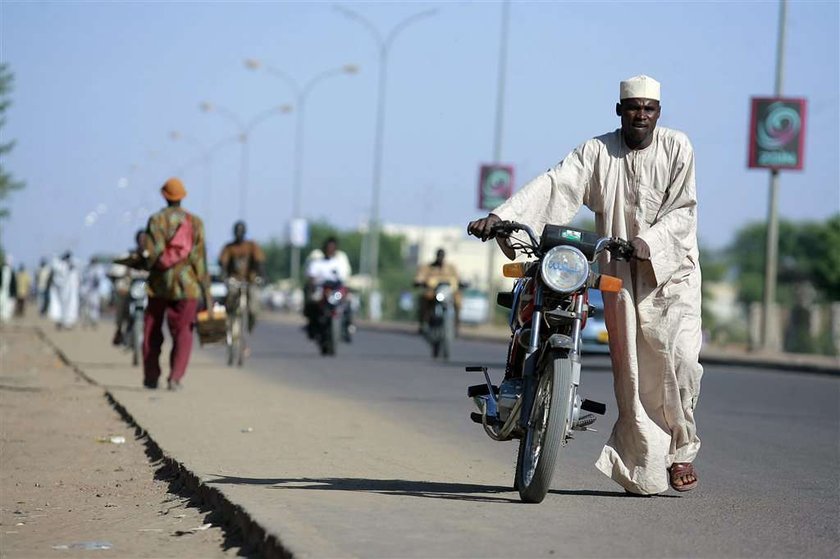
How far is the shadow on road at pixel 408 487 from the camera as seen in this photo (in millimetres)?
7285

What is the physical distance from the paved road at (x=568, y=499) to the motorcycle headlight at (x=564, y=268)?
971 millimetres

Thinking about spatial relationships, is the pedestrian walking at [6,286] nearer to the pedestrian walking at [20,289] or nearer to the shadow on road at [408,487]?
the pedestrian walking at [20,289]

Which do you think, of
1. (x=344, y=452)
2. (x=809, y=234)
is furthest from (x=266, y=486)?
(x=809, y=234)

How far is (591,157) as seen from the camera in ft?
24.4

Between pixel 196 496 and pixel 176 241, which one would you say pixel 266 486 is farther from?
pixel 176 241

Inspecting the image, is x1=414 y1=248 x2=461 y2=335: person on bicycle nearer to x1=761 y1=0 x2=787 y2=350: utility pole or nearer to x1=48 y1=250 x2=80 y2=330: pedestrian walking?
x1=761 y1=0 x2=787 y2=350: utility pole

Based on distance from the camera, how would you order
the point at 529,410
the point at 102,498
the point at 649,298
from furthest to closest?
the point at 102,498
the point at 649,298
the point at 529,410

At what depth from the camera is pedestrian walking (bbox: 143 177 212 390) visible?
14312 mm

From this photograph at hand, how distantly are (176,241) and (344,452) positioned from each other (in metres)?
5.46

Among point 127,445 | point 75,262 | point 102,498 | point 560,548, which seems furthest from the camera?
point 75,262

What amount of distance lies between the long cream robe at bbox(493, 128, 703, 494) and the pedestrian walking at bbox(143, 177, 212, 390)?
739cm

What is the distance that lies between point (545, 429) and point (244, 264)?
13.7 m

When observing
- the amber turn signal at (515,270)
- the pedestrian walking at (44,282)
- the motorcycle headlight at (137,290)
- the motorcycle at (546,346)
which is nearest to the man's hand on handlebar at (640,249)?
the motorcycle at (546,346)

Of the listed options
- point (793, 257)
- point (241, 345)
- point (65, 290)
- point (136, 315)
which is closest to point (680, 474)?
point (136, 315)
